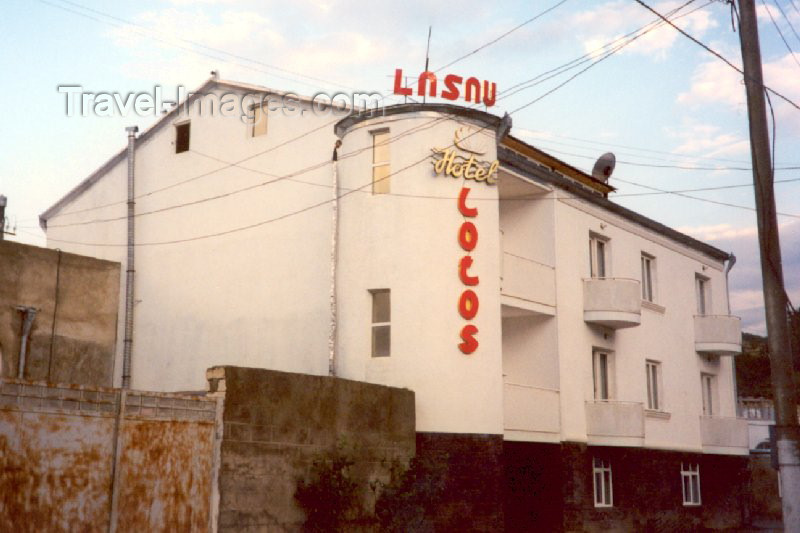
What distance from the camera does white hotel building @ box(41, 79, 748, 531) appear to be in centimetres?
A: 1994

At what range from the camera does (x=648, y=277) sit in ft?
95.0

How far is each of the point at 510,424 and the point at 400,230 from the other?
542cm

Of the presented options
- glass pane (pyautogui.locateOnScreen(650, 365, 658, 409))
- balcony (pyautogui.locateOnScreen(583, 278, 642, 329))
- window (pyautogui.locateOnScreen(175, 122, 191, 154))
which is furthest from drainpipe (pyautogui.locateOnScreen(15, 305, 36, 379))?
glass pane (pyautogui.locateOnScreen(650, 365, 658, 409))

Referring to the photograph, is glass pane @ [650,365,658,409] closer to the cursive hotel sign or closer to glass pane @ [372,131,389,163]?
the cursive hotel sign

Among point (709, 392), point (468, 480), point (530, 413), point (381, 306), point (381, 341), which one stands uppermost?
point (381, 306)

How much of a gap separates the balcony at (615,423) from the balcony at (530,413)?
1506 millimetres

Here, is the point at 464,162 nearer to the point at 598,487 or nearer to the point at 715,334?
the point at 598,487

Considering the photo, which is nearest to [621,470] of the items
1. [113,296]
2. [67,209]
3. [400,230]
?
[400,230]

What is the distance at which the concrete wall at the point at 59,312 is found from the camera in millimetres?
17578

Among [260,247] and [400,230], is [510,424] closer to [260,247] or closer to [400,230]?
[400,230]

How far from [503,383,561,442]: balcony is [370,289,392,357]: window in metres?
3.28

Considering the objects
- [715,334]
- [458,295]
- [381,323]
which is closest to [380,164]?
[458,295]

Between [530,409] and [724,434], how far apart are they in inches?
442

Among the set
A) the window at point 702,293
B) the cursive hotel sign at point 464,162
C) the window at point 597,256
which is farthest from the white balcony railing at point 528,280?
the window at point 702,293
